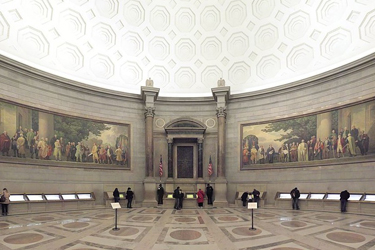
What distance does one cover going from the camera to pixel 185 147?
72.1 feet

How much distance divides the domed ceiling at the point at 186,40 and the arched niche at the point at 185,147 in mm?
3634

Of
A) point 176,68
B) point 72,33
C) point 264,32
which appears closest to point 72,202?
point 72,33

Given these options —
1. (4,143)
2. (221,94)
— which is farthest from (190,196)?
(4,143)

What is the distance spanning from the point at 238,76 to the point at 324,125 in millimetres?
8978

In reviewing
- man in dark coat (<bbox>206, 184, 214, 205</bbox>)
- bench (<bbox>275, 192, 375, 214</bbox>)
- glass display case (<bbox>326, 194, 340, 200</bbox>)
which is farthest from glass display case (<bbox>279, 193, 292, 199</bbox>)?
man in dark coat (<bbox>206, 184, 214, 205</bbox>)

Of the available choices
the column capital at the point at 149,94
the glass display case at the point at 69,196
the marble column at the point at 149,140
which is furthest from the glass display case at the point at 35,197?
the column capital at the point at 149,94

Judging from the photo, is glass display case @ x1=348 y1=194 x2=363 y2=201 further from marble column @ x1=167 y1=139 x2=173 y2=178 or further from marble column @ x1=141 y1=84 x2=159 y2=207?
marble column @ x1=141 y1=84 x2=159 y2=207

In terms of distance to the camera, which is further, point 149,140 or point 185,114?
point 185,114

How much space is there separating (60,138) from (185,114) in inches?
400

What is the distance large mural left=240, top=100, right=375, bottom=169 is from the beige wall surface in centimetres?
57

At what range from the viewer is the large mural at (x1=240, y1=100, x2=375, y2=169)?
15586 mm

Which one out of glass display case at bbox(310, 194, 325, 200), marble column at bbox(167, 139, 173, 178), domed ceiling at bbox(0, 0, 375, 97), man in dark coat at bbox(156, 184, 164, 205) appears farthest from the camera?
marble column at bbox(167, 139, 173, 178)

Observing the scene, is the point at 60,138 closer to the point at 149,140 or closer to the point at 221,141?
the point at 149,140

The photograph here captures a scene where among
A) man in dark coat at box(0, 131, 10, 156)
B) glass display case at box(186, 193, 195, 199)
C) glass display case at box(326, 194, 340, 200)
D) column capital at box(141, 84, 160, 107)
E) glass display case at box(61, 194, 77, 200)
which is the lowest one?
glass display case at box(186, 193, 195, 199)
